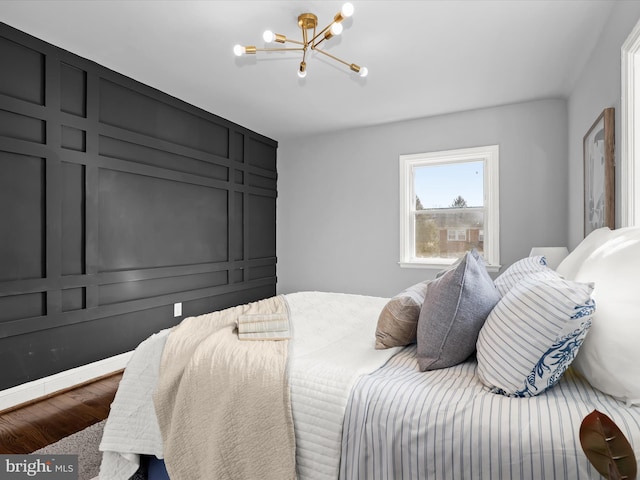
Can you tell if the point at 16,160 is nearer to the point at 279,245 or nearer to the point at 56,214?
the point at 56,214

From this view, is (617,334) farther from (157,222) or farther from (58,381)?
(157,222)

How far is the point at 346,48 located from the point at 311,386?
96.5 inches

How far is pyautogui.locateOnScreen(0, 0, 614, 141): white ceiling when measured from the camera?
2.38 m

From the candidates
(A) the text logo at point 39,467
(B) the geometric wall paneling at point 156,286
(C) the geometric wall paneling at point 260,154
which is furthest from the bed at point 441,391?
(C) the geometric wall paneling at point 260,154

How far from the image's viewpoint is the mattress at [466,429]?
3.29ft

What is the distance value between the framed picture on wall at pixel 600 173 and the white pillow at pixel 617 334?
3.88ft

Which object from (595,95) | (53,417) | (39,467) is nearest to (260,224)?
(53,417)

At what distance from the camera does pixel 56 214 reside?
9.16 feet

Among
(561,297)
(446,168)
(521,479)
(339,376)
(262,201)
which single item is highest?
(446,168)

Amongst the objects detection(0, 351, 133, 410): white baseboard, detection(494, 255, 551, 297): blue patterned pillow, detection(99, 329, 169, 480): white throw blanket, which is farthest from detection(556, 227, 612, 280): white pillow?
detection(0, 351, 133, 410): white baseboard

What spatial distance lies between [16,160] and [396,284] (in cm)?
370

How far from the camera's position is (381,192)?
4676 mm

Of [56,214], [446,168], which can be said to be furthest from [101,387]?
[446,168]

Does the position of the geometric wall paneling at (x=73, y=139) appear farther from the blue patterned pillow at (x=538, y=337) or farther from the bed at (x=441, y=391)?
the blue patterned pillow at (x=538, y=337)
